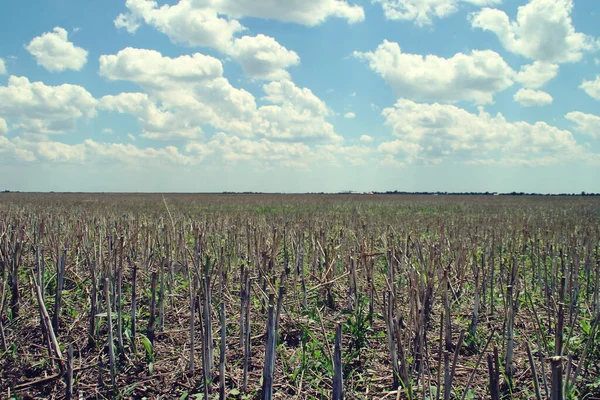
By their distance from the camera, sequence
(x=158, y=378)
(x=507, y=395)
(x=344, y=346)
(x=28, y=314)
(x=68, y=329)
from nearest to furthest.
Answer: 1. (x=507, y=395)
2. (x=158, y=378)
3. (x=344, y=346)
4. (x=68, y=329)
5. (x=28, y=314)

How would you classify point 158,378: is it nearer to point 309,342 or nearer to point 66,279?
point 309,342

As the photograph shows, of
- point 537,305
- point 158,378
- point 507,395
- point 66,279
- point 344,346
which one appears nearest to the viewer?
point 507,395

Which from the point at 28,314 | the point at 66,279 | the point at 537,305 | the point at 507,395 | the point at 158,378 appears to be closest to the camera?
the point at 507,395

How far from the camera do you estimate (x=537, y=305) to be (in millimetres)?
4977

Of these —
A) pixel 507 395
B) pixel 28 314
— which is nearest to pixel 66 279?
pixel 28 314

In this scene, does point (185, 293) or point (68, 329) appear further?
point (185, 293)

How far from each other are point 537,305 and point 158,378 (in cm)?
432

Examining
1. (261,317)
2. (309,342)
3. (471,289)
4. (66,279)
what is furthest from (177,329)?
(471,289)

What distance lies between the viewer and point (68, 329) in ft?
12.7

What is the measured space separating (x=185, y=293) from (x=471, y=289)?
3.83 meters

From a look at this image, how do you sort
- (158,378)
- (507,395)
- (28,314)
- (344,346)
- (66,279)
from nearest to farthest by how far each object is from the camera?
(507,395)
(158,378)
(344,346)
(28,314)
(66,279)

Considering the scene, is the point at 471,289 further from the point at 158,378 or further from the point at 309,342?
the point at 158,378

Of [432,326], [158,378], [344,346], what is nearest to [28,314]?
[158,378]

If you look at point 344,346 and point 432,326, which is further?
point 432,326
